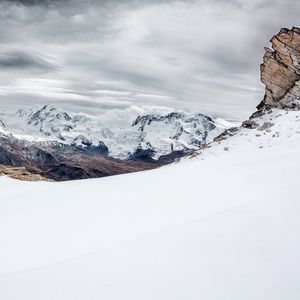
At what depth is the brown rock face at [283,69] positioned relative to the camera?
45.4 meters

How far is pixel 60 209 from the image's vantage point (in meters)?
10.2

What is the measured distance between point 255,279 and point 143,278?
1.53m

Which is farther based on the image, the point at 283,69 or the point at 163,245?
the point at 283,69

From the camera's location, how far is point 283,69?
1848 inches

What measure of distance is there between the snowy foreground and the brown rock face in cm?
3759

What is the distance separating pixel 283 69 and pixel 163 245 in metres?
45.1

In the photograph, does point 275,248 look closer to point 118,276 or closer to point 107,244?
point 118,276

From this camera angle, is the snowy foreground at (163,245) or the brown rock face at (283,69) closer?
the snowy foreground at (163,245)

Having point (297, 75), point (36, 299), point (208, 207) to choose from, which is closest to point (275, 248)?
point (208, 207)

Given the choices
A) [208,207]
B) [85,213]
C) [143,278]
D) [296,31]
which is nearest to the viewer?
[143,278]

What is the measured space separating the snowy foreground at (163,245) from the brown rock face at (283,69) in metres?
37.6

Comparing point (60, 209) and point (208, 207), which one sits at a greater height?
point (208, 207)

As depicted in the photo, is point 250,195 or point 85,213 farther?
point 85,213

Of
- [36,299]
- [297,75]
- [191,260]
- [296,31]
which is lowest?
[36,299]
